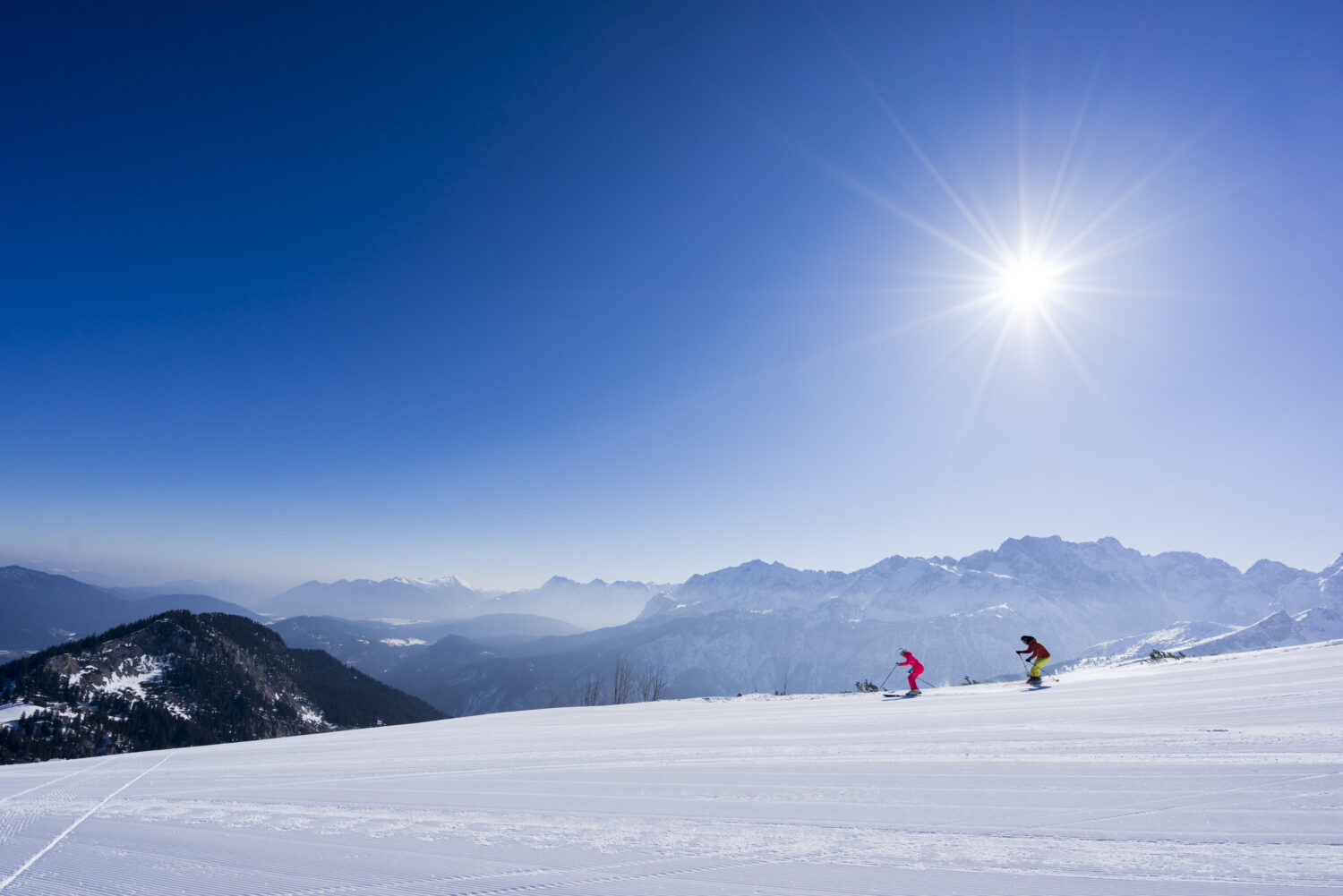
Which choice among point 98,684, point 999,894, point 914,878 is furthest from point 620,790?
point 98,684

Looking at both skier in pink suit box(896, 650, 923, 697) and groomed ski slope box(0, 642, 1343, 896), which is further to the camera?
skier in pink suit box(896, 650, 923, 697)

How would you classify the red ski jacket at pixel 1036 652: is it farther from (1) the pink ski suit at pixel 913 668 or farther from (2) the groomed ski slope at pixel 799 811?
(2) the groomed ski slope at pixel 799 811

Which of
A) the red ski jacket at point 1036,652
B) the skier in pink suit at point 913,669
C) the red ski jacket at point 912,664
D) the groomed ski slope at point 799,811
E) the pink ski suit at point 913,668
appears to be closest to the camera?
the groomed ski slope at point 799,811

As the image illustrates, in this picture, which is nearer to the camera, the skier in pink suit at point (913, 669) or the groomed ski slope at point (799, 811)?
the groomed ski slope at point (799, 811)

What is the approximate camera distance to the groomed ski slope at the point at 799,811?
Result: 12.8ft

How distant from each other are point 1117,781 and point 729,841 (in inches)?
158

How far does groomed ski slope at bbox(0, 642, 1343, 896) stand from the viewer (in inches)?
153

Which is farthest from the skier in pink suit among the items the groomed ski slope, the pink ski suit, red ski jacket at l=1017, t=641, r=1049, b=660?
the groomed ski slope

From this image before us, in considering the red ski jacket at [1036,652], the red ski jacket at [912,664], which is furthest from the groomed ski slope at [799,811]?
the red ski jacket at [912,664]

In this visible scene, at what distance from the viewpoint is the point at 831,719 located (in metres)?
11.0

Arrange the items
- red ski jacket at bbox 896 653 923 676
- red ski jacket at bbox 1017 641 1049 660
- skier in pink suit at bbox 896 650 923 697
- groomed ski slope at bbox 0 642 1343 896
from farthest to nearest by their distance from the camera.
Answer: red ski jacket at bbox 896 653 923 676
skier in pink suit at bbox 896 650 923 697
red ski jacket at bbox 1017 641 1049 660
groomed ski slope at bbox 0 642 1343 896

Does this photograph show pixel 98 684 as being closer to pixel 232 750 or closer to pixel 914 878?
pixel 232 750

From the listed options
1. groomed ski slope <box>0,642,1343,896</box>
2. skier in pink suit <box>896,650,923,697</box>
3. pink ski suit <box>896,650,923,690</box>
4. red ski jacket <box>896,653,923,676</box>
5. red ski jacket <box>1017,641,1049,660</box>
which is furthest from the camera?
red ski jacket <box>896,653,923,676</box>

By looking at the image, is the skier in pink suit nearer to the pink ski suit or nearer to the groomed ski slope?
the pink ski suit
